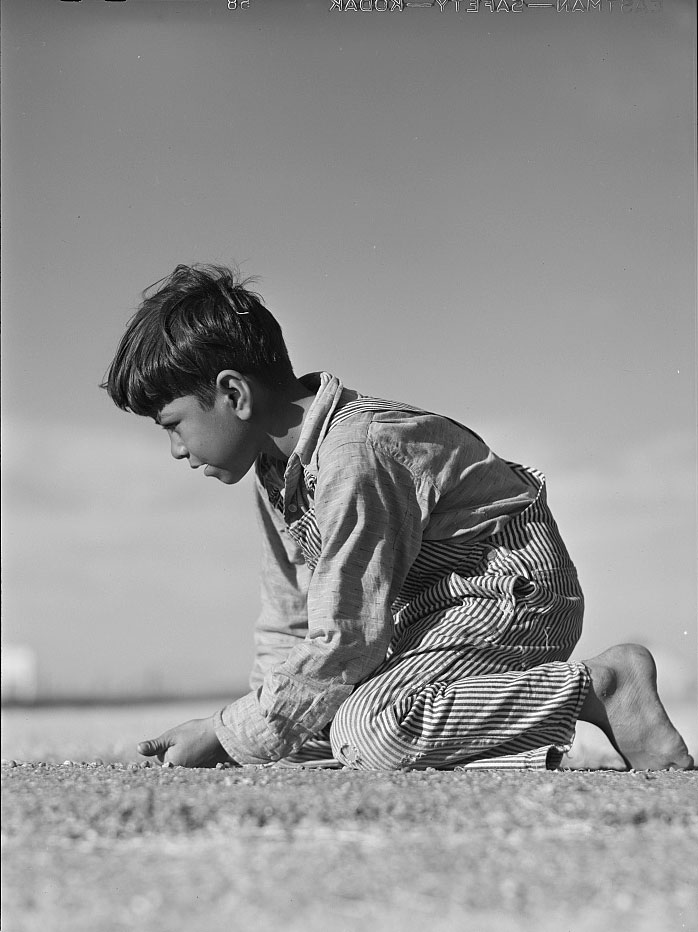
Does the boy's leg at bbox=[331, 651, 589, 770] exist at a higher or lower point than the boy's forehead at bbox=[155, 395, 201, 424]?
lower

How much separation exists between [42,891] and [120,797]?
0.94ft

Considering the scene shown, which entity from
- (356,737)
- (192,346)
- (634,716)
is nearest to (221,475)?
(192,346)

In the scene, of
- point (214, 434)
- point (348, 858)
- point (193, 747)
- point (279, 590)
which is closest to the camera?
point (348, 858)

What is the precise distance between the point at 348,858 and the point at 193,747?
986 millimetres

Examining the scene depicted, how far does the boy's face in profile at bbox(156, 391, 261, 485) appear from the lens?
6.79 feet

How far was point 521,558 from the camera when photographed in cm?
200

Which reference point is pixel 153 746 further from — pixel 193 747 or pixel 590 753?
pixel 590 753

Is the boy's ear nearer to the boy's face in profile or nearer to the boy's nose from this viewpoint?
the boy's face in profile

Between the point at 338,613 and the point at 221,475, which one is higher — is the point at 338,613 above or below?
below

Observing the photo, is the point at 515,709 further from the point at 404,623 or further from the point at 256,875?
the point at 256,875

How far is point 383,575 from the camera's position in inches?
70.2

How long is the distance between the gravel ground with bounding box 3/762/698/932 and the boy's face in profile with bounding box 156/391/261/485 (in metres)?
0.91

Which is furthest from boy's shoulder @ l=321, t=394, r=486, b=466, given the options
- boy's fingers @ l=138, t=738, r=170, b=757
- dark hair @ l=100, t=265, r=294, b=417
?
boy's fingers @ l=138, t=738, r=170, b=757

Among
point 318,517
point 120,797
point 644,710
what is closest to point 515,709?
point 644,710
